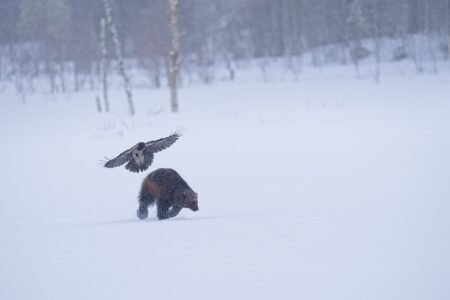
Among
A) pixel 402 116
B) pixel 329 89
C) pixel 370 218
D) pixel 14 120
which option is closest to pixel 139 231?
pixel 370 218

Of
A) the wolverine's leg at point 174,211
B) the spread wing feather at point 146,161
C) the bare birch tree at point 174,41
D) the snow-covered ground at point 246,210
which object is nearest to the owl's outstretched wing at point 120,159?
the spread wing feather at point 146,161

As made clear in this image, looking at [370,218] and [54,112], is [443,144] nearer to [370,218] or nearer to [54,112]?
[370,218]

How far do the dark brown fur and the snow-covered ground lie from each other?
25 centimetres

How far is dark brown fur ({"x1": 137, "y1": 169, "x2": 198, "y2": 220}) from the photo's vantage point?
28.6 ft

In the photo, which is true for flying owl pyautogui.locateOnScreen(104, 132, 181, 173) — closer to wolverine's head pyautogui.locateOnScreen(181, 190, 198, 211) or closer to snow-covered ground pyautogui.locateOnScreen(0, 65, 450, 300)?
snow-covered ground pyautogui.locateOnScreen(0, 65, 450, 300)

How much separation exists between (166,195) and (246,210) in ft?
3.72

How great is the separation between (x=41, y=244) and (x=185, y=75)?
103 feet

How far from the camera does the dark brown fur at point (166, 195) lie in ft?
28.6

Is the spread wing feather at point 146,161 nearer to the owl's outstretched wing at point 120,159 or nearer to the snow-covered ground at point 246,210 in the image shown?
the owl's outstretched wing at point 120,159

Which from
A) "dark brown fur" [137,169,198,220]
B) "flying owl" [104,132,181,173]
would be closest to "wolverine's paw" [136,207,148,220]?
"dark brown fur" [137,169,198,220]

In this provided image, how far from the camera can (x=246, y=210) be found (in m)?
9.03

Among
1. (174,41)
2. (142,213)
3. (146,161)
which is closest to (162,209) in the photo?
(142,213)

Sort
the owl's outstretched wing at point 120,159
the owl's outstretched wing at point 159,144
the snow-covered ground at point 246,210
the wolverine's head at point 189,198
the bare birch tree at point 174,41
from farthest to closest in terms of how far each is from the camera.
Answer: the bare birch tree at point 174,41 < the wolverine's head at point 189,198 < the owl's outstretched wing at point 159,144 < the owl's outstretched wing at point 120,159 < the snow-covered ground at point 246,210

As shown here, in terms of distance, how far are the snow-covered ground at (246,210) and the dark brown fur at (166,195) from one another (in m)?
0.25
